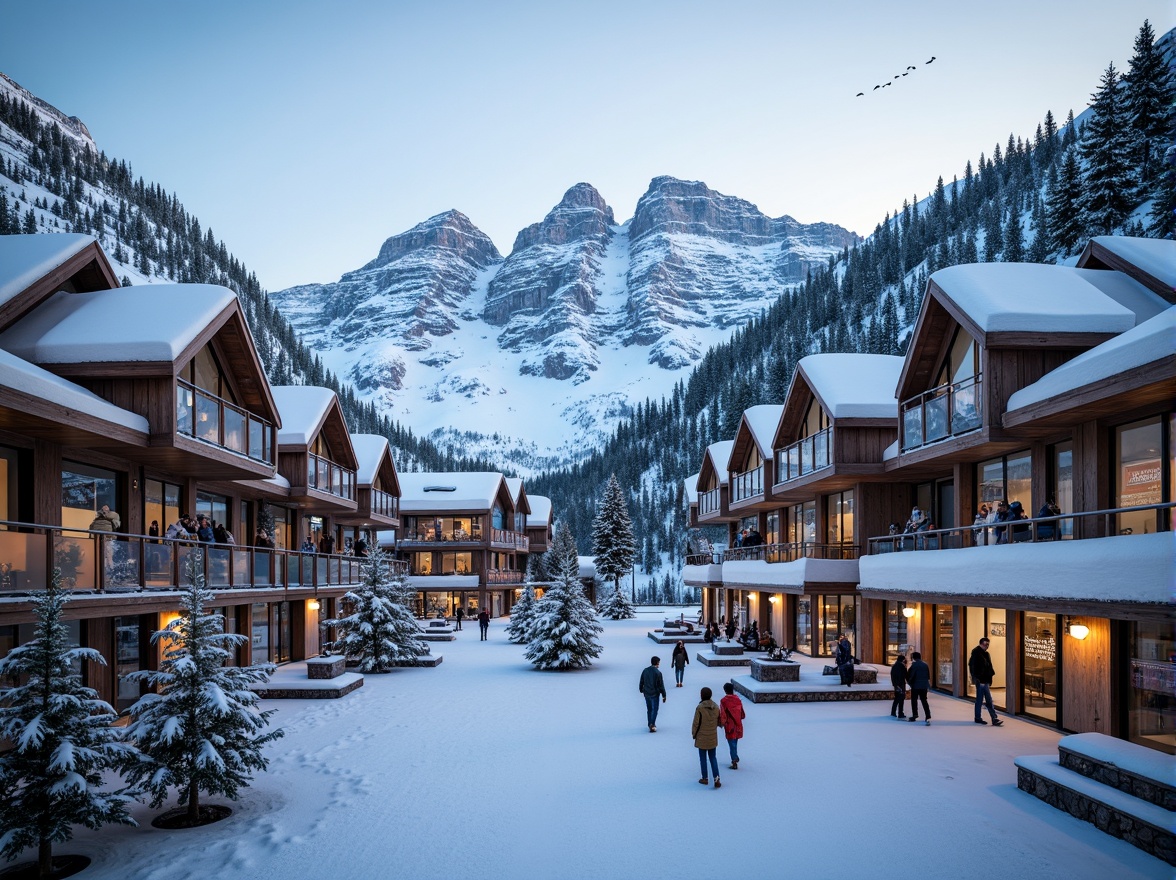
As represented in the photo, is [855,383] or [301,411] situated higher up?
[855,383]

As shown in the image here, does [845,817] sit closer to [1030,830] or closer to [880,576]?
[1030,830]

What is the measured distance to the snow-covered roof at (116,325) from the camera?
16.9 meters

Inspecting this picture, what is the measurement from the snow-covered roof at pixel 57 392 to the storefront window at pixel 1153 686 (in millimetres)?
19231

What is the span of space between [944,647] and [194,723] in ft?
63.8

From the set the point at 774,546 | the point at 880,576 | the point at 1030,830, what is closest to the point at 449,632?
the point at 774,546

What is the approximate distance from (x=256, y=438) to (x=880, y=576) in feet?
61.3

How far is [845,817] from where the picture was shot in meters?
11.2

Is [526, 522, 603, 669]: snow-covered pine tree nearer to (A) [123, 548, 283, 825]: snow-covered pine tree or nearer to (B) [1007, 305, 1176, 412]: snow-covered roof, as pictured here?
A: (B) [1007, 305, 1176, 412]: snow-covered roof

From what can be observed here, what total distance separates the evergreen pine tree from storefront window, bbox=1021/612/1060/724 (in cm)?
5443

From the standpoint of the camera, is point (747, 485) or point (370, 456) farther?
point (370, 456)

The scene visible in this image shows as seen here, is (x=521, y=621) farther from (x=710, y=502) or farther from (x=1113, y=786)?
(x=1113, y=786)

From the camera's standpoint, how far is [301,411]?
3075 centimetres

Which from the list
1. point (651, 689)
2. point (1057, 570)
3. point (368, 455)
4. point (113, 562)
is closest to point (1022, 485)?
point (1057, 570)

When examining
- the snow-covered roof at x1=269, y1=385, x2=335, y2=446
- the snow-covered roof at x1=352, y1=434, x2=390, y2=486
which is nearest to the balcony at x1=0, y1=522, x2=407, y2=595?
the snow-covered roof at x1=269, y1=385, x2=335, y2=446
